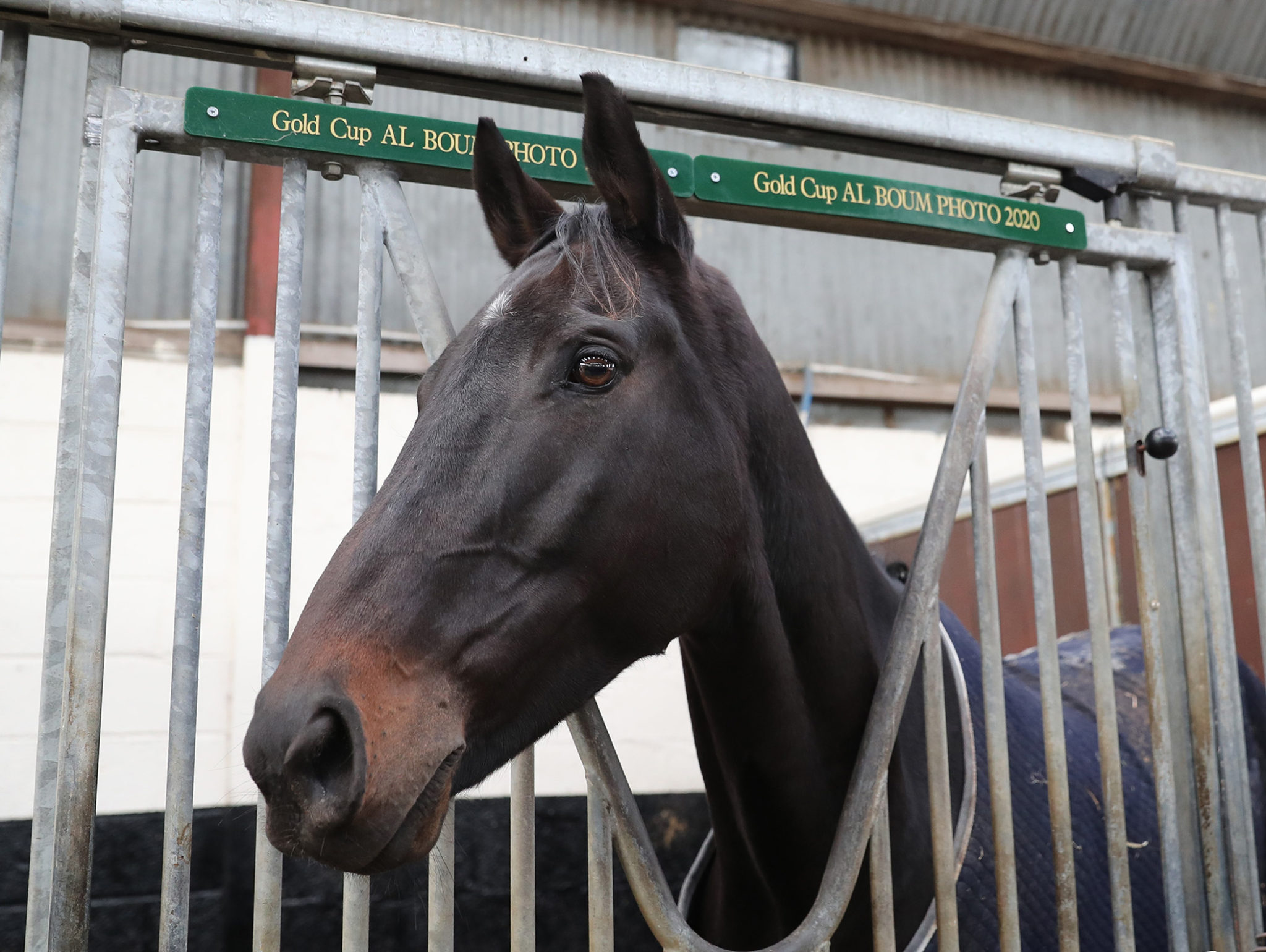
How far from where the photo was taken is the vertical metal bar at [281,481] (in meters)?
1.33

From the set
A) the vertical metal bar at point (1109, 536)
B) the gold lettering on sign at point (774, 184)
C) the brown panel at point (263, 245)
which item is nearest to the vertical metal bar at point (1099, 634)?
the gold lettering on sign at point (774, 184)

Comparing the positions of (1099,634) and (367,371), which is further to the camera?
(1099,634)

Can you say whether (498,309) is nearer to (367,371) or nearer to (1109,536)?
(367,371)

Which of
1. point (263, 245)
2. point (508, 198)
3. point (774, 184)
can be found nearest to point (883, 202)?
point (774, 184)

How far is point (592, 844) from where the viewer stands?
145 centimetres

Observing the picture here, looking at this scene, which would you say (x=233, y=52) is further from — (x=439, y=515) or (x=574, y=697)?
(x=574, y=697)

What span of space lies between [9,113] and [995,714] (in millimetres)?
1866

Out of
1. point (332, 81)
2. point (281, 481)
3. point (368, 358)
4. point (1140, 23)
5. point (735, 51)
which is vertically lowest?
point (281, 481)

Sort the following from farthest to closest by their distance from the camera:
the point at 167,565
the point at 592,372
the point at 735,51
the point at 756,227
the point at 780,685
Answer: the point at 735,51 → the point at 756,227 → the point at 167,565 → the point at 780,685 → the point at 592,372

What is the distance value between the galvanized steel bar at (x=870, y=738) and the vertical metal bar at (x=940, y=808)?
41 millimetres

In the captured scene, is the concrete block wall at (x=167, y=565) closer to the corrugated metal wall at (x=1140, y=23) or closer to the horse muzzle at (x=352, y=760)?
the horse muzzle at (x=352, y=760)

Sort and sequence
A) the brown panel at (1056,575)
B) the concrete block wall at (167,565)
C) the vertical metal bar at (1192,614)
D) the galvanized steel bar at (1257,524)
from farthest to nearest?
the concrete block wall at (167,565) < the brown panel at (1056,575) < the galvanized steel bar at (1257,524) < the vertical metal bar at (1192,614)

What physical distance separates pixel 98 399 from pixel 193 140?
1.45 ft

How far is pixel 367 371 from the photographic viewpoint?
1.51 m
